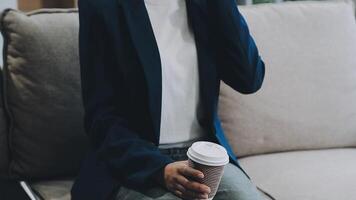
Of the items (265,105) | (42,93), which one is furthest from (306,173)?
(42,93)

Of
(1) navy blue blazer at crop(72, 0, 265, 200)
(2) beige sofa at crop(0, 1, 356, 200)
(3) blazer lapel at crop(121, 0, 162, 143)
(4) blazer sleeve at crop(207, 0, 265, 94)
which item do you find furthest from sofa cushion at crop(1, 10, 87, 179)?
(4) blazer sleeve at crop(207, 0, 265, 94)

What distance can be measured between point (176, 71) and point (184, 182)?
32 cm

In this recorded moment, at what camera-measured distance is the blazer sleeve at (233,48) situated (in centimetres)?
142

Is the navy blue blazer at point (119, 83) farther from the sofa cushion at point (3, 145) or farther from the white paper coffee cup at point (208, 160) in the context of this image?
the sofa cushion at point (3, 145)

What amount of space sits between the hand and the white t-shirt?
0.59ft

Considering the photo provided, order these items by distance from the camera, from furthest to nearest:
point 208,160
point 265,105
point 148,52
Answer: point 265,105, point 148,52, point 208,160

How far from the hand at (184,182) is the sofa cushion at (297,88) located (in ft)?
1.76

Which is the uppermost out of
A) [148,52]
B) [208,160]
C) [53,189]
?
[148,52]

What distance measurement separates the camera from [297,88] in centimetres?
178

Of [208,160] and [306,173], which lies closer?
[208,160]

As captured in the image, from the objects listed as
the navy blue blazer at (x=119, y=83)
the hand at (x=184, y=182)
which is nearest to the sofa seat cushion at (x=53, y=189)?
the navy blue blazer at (x=119, y=83)

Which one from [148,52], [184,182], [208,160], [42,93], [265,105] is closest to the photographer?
[208,160]

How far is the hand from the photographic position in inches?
44.8

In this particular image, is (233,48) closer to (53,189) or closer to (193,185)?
(193,185)
